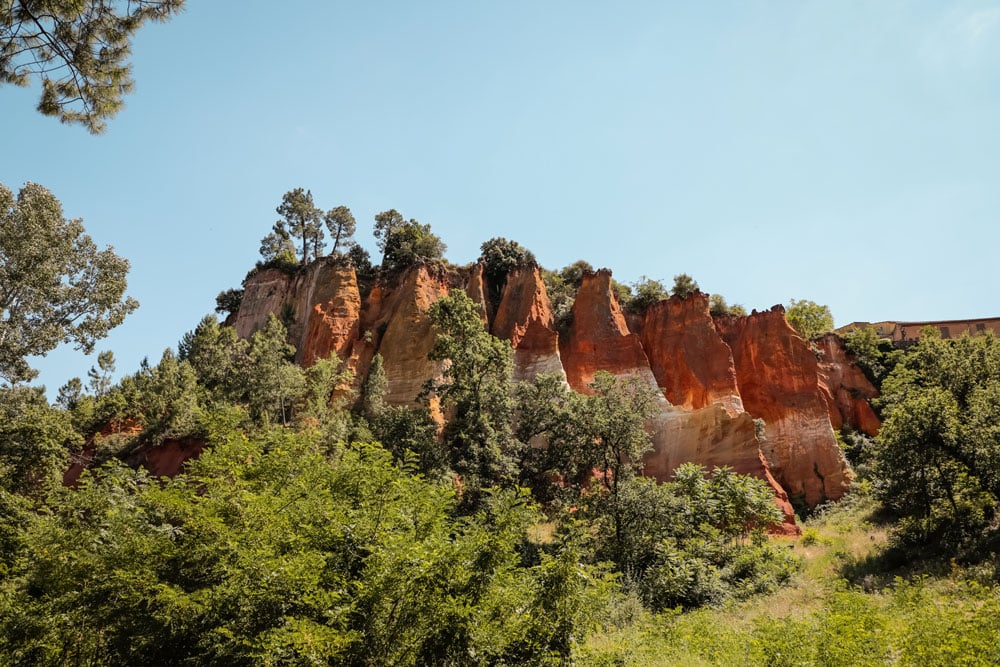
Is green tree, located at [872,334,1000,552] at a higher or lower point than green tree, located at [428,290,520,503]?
lower

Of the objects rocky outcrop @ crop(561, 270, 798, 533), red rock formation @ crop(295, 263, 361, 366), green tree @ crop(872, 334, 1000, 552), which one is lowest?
green tree @ crop(872, 334, 1000, 552)


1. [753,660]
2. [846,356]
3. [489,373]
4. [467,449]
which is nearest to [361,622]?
[753,660]

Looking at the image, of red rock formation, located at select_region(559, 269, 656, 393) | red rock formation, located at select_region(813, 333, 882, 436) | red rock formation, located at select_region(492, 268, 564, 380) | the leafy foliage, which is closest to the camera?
the leafy foliage

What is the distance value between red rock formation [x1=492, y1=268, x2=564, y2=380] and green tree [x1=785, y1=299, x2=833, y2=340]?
70.7 ft

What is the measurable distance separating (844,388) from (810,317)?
966 cm

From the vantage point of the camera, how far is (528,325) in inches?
1538

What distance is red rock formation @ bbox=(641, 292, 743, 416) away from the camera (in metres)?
37.8

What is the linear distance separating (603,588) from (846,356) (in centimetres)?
4092

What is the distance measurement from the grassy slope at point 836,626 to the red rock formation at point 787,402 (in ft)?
37.9

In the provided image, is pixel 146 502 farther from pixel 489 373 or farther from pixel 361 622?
pixel 489 373

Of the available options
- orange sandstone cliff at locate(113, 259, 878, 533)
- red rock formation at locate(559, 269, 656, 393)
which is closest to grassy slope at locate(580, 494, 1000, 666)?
orange sandstone cliff at locate(113, 259, 878, 533)

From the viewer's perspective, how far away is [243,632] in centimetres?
1048

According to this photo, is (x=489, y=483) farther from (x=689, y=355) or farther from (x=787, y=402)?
(x=787, y=402)

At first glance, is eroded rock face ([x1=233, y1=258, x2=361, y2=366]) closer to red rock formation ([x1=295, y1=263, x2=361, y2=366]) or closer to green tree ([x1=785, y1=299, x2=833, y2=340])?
red rock formation ([x1=295, y1=263, x2=361, y2=366])
